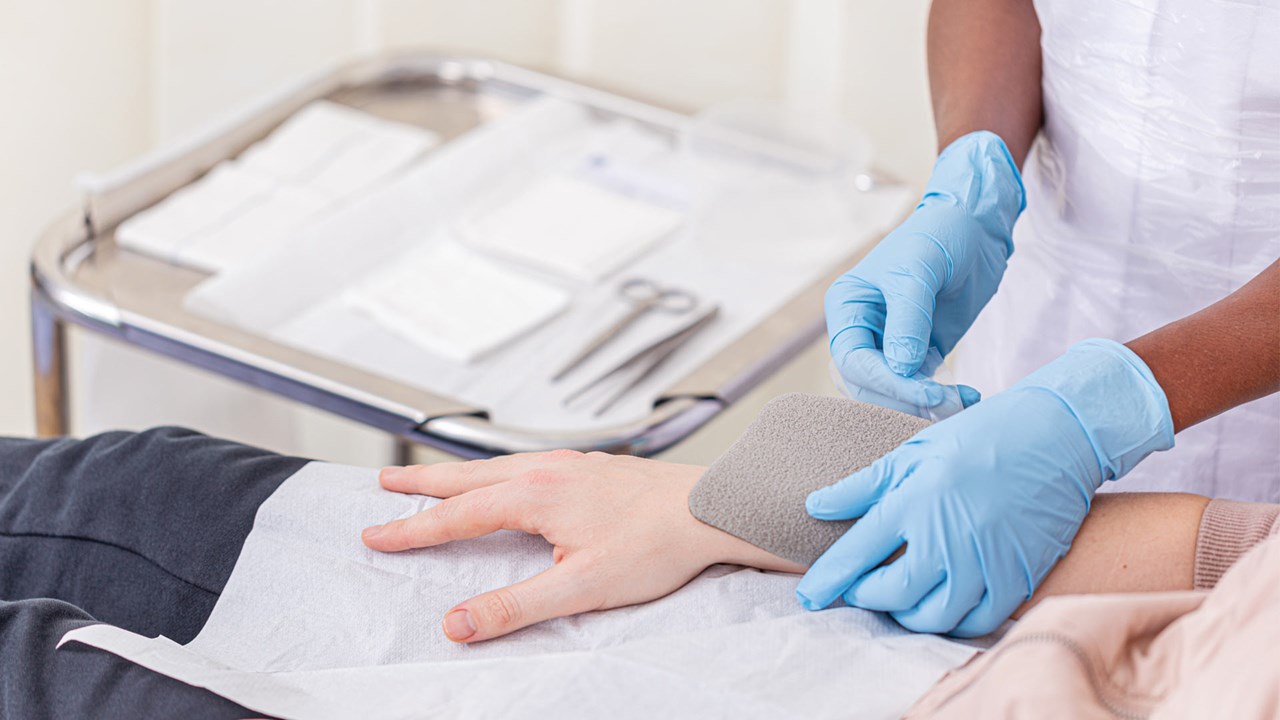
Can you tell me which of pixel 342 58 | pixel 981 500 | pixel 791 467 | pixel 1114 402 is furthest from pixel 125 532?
pixel 342 58

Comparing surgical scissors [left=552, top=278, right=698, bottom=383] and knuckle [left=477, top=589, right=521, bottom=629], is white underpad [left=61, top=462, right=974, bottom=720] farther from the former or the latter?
surgical scissors [left=552, top=278, right=698, bottom=383]

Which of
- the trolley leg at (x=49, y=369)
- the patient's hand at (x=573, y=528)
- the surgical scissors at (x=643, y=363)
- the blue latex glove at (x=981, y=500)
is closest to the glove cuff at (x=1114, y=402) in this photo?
the blue latex glove at (x=981, y=500)

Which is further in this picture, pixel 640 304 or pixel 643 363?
pixel 640 304

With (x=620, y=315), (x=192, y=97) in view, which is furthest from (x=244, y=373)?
(x=192, y=97)

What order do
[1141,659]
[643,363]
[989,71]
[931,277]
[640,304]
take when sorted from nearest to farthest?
[1141,659], [931,277], [989,71], [643,363], [640,304]

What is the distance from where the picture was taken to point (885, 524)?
826mm

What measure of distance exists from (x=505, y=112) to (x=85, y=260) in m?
0.65

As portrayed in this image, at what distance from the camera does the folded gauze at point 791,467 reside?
87cm

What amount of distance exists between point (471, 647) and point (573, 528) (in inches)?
4.2

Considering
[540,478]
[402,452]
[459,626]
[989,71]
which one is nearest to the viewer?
[459,626]

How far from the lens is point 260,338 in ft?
4.30

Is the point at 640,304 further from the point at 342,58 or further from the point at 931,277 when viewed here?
the point at 342,58

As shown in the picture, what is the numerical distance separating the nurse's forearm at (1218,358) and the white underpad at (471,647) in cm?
25

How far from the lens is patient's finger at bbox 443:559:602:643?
2.71ft
